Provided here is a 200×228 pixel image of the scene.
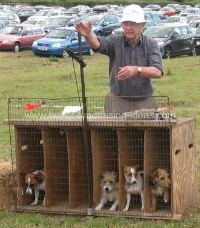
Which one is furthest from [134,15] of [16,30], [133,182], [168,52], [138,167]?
[16,30]

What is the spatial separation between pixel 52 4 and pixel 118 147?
79707mm

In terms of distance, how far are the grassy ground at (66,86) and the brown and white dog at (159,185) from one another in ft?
0.92

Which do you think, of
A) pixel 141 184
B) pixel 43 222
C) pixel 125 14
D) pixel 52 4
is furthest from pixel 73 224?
pixel 52 4

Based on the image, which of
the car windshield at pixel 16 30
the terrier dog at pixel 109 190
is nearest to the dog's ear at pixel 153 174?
the terrier dog at pixel 109 190

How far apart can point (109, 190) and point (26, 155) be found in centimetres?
106

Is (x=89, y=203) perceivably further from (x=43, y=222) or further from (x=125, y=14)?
(x=125, y=14)

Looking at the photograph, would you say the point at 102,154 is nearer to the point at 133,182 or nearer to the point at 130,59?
the point at 133,182

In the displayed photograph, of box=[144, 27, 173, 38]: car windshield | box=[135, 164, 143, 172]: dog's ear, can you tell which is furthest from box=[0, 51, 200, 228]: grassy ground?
box=[144, 27, 173, 38]: car windshield

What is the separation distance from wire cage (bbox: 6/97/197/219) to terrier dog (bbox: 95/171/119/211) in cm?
1

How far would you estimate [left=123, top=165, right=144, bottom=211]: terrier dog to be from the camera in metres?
7.56

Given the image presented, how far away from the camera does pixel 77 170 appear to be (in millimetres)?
7984

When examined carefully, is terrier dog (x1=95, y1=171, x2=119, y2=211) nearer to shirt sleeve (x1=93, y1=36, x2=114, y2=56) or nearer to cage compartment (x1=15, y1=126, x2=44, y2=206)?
cage compartment (x1=15, y1=126, x2=44, y2=206)

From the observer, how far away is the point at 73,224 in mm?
7523

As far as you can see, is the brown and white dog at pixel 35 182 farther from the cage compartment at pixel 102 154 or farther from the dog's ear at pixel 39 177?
the cage compartment at pixel 102 154
